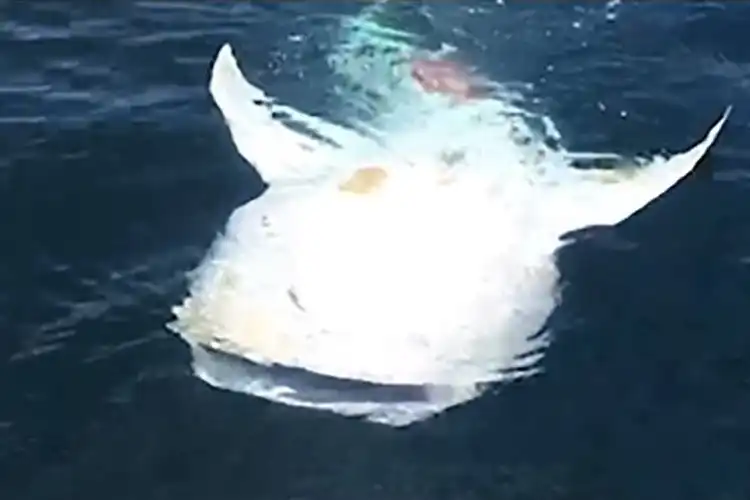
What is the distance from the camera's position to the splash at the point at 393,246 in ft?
42.0

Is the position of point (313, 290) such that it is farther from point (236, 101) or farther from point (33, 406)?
point (236, 101)


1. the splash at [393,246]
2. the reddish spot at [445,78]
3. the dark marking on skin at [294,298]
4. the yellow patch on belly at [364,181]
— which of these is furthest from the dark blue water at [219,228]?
the yellow patch on belly at [364,181]

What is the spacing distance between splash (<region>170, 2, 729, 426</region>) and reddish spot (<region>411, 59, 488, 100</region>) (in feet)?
0.42

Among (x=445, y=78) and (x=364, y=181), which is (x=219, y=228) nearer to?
(x=364, y=181)

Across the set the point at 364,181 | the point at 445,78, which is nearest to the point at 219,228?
the point at 364,181

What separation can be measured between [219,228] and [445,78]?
3761mm

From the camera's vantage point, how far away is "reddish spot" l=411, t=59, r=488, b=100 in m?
17.4

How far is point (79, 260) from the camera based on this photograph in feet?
48.9

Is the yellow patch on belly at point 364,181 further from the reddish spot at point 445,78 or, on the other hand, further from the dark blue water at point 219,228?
the reddish spot at point 445,78

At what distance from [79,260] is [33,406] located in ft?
6.91

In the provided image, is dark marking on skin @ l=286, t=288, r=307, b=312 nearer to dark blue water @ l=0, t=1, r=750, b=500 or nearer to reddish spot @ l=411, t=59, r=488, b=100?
dark blue water @ l=0, t=1, r=750, b=500

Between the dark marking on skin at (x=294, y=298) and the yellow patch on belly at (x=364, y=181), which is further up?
the yellow patch on belly at (x=364, y=181)

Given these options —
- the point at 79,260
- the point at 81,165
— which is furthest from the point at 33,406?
the point at 81,165

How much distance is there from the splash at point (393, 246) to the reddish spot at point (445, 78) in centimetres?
13
